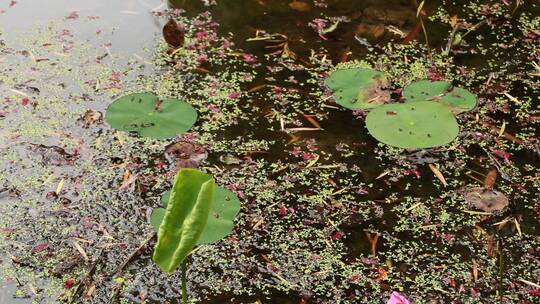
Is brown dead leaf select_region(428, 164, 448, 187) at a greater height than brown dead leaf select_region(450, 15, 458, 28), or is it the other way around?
brown dead leaf select_region(450, 15, 458, 28)

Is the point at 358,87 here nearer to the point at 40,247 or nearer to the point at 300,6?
the point at 300,6

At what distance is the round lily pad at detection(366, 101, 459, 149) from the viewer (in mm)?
2402

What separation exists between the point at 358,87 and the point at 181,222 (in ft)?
4.70

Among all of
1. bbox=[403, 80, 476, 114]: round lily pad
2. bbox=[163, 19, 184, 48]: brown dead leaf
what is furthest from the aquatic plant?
bbox=[163, 19, 184, 48]: brown dead leaf

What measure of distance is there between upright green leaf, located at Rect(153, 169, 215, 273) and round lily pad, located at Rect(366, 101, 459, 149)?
1181mm

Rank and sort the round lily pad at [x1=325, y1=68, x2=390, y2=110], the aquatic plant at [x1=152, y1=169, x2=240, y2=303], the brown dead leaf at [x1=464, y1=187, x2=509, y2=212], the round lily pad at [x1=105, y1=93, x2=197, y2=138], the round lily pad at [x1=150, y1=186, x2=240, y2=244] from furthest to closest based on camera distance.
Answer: the round lily pad at [x1=325, y1=68, x2=390, y2=110]
the round lily pad at [x1=105, y1=93, x2=197, y2=138]
the brown dead leaf at [x1=464, y1=187, x2=509, y2=212]
the round lily pad at [x1=150, y1=186, x2=240, y2=244]
the aquatic plant at [x1=152, y1=169, x2=240, y2=303]

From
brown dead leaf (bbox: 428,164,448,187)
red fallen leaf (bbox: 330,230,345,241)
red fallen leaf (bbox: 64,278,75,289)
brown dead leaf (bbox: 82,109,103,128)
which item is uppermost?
brown dead leaf (bbox: 82,109,103,128)

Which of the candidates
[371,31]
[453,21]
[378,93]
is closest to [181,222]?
[378,93]

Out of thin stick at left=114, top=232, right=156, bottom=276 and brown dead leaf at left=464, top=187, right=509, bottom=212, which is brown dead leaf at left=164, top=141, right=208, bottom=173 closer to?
thin stick at left=114, top=232, right=156, bottom=276

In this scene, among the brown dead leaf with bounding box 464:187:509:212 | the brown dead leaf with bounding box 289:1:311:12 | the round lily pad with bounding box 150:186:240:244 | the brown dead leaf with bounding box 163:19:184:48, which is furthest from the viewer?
the brown dead leaf with bounding box 289:1:311:12

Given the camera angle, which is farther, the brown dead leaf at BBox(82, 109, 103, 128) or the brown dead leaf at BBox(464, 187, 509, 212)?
the brown dead leaf at BBox(82, 109, 103, 128)

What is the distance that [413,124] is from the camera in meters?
2.45

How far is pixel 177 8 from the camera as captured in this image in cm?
305

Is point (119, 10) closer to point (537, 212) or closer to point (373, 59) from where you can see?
point (373, 59)
